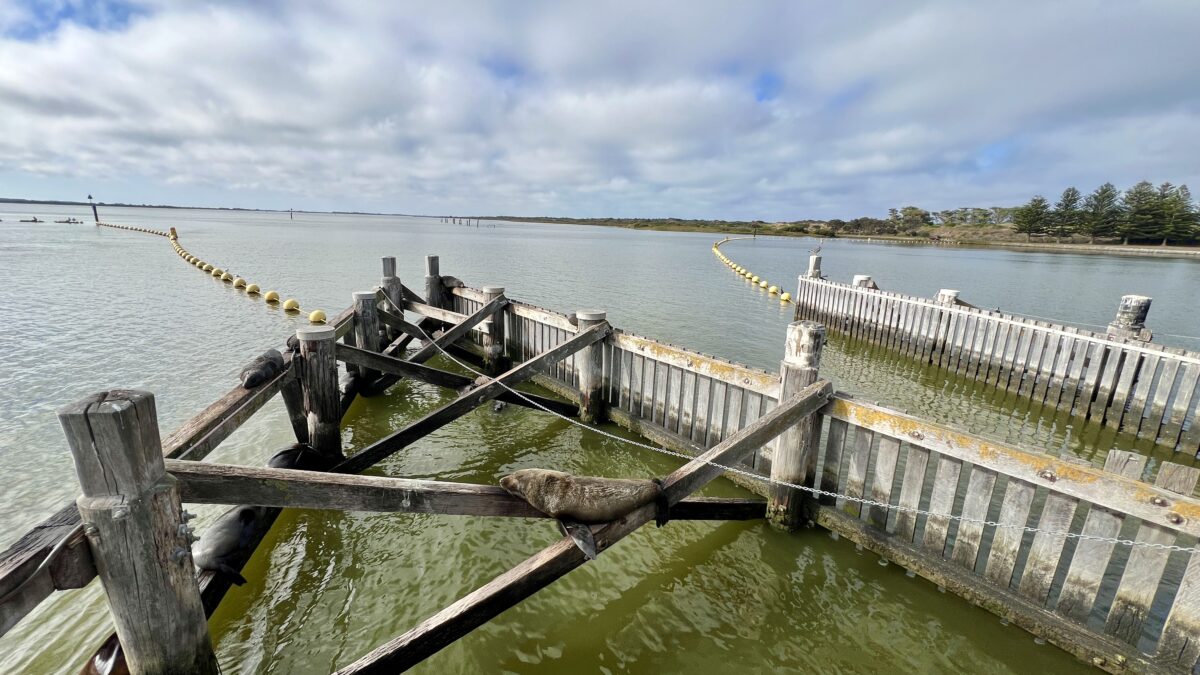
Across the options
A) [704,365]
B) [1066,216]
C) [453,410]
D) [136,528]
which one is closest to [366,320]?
[453,410]

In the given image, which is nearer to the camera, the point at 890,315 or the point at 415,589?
the point at 415,589

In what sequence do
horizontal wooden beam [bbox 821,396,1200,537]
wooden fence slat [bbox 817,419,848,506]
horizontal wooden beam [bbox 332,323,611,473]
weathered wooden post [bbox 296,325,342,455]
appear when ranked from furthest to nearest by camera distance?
horizontal wooden beam [bbox 332,323,611,473] < weathered wooden post [bbox 296,325,342,455] < wooden fence slat [bbox 817,419,848,506] < horizontal wooden beam [bbox 821,396,1200,537]

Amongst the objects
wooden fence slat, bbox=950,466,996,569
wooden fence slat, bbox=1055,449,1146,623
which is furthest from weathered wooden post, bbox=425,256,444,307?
wooden fence slat, bbox=1055,449,1146,623

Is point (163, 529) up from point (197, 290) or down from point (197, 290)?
up

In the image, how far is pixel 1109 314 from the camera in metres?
23.6

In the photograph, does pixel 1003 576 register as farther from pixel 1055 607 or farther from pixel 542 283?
pixel 542 283

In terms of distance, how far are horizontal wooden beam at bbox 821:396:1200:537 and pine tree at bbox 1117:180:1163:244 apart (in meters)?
117

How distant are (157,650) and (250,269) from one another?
36.6 metres

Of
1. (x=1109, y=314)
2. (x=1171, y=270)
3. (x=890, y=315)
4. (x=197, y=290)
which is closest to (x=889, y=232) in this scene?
(x=1171, y=270)

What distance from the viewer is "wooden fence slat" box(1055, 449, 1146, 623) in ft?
12.1

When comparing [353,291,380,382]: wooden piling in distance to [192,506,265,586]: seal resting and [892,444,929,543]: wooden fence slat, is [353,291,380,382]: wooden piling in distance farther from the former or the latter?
[892,444,929,543]: wooden fence slat

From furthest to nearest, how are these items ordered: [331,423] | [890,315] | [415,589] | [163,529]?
[890,315]
[331,423]
[415,589]
[163,529]

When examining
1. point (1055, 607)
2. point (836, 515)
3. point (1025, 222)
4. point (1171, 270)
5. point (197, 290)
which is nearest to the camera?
point (1055, 607)

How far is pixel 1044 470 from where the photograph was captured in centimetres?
405
